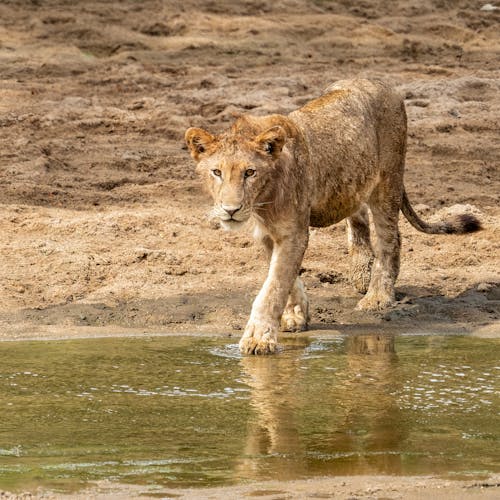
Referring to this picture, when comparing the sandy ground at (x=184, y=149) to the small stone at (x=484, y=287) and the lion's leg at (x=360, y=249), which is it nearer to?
the small stone at (x=484, y=287)

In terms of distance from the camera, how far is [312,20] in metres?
16.8

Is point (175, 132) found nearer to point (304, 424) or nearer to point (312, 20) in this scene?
point (312, 20)

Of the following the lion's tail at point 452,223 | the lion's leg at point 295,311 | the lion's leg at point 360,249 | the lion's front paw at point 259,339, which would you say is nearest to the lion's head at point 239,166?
the lion's front paw at point 259,339

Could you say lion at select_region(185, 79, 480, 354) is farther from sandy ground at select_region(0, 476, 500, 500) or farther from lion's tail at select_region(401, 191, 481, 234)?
sandy ground at select_region(0, 476, 500, 500)

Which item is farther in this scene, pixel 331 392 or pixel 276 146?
pixel 276 146

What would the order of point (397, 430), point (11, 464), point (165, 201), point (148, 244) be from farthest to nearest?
point (165, 201) < point (148, 244) < point (397, 430) < point (11, 464)

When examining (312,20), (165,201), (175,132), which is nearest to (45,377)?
(165,201)

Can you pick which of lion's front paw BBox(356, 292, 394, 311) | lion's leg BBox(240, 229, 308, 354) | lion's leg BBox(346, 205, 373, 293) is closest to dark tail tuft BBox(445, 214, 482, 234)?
lion's leg BBox(346, 205, 373, 293)

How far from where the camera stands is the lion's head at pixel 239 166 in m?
7.41

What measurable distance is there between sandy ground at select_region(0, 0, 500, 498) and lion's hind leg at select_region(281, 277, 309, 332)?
0.89 ft

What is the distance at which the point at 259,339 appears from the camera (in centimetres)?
757

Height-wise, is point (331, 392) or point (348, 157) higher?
point (348, 157)

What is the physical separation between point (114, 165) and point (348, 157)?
3500 millimetres

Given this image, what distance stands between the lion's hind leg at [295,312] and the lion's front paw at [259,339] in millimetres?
656
